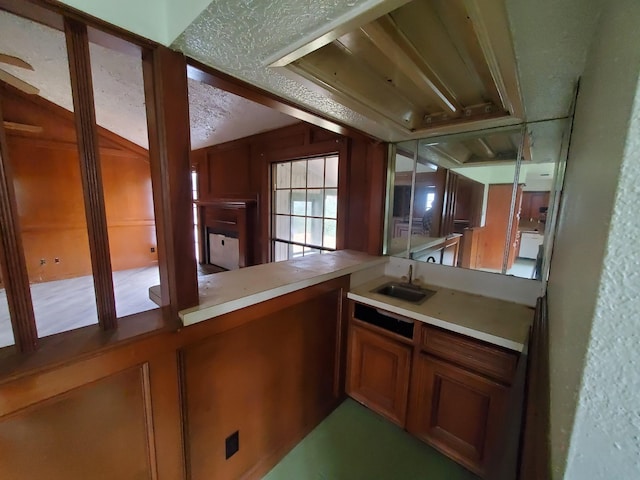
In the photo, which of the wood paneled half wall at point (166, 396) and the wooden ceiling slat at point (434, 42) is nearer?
the wood paneled half wall at point (166, 396)

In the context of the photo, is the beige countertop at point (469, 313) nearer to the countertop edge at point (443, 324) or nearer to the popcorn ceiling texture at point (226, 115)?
the countertop edge at point (443, 324)

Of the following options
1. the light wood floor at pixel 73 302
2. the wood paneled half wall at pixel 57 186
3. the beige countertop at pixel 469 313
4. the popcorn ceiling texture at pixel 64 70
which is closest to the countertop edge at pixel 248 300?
the beige countertop at pixel 469 313

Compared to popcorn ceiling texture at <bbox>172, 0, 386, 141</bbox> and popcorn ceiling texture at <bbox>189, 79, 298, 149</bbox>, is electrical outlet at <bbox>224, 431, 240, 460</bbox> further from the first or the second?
popcorn ceiling texture at <bbox>189, 79, 298, 149</bbox>

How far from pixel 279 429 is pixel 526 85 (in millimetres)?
2202

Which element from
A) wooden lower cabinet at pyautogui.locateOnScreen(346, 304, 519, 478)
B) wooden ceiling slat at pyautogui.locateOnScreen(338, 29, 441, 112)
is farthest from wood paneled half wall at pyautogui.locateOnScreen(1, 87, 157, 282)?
wooden lower cabinet at pyautogui.locateOnScreen(346, 304, 519, 478)

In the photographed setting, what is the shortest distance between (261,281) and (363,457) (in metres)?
1.26

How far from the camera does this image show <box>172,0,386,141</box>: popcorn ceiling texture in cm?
72

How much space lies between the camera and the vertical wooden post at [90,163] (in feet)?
2.51

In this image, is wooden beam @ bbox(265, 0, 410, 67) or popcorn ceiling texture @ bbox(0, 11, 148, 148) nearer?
wooden beam @ bbox(265, 0, 410, 67)

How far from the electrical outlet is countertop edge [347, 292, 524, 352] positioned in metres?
1.02

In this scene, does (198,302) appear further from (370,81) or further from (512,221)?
(512,221)

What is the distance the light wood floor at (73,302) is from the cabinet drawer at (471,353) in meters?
2.73

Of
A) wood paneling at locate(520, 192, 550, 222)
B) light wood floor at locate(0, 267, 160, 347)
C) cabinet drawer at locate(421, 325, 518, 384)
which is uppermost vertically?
wood paneling at locate(520, 192, 550, 222)

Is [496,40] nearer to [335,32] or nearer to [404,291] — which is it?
[335,32]
